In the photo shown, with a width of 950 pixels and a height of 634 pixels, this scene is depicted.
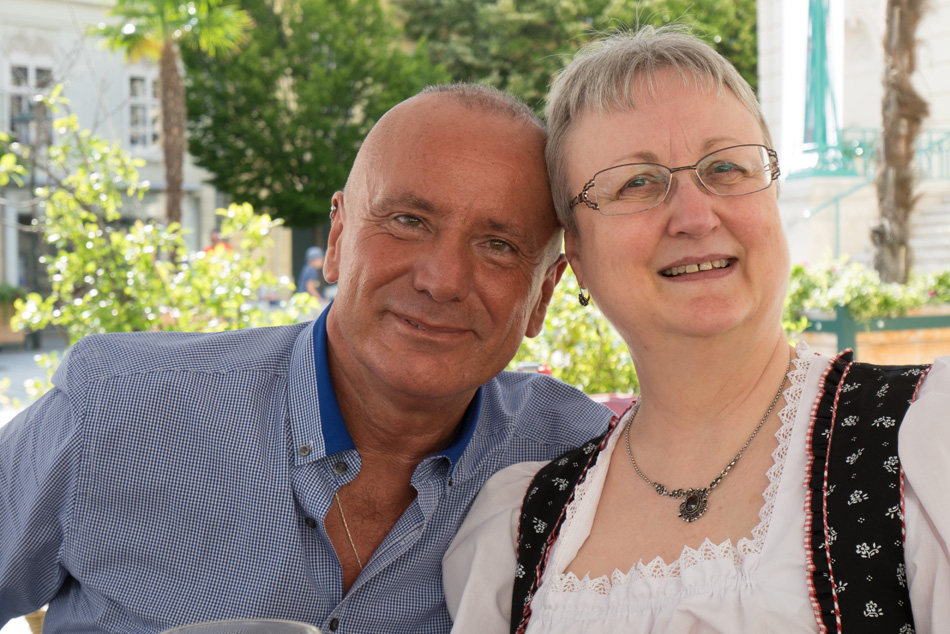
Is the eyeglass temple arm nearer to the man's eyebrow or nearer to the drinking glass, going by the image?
the man's eyebrow

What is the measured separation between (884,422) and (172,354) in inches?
60.3

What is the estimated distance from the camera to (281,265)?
2823 cm

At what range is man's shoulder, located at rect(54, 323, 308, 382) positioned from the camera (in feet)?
6.67

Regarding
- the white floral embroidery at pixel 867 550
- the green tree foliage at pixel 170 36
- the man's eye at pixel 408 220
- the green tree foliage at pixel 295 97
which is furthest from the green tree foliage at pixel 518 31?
the white floral embroidery at pixel 867 550

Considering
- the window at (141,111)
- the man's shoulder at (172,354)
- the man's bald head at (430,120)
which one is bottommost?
the man's shoulder at (172,354)

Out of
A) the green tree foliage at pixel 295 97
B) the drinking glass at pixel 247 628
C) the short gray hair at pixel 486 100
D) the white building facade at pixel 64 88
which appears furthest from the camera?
the green tree foliage at pixel 295 97

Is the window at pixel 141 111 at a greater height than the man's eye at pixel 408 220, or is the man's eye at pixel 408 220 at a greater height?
the window at pixel 141 111

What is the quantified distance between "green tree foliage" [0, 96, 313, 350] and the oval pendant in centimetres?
341

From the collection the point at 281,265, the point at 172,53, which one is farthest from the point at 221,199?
the point at 172,53

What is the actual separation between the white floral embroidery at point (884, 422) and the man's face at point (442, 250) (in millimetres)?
Result: 830

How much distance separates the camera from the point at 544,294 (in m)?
2.24

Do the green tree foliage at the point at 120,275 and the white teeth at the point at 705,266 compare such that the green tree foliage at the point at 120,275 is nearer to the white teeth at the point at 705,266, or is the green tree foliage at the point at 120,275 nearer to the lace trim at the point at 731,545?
the lace trim at the point at 731,545

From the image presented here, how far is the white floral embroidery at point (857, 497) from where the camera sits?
136 centimetres

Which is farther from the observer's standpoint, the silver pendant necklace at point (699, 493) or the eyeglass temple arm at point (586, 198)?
the eyeglass temple arm at point (586, 198)
